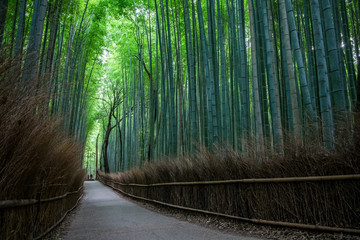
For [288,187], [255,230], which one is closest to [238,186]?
[255,230]

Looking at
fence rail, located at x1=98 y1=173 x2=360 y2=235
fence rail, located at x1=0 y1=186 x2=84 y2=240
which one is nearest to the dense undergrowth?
fence rail, located at x1=98 y1=173 x2=360 y2=235

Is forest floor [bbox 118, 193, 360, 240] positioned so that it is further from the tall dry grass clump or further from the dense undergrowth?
the tall dry grass clump

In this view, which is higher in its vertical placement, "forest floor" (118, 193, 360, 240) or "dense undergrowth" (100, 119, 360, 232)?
"dense undergrowth" (100, 119, 360, 232)

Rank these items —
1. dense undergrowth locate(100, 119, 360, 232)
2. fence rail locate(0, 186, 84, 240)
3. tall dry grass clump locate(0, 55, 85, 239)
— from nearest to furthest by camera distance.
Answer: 1. tall dry grass clump locate(0, 55, 85, 239)
2. fence rail locate(0, 186, 84, 240)
3. dense undergrowth locate(100, 119, 360, 232)

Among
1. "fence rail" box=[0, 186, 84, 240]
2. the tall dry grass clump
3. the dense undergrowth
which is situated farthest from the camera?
the dense undergrowth

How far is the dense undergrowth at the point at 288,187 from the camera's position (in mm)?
2490

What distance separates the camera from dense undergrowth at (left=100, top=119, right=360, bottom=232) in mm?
2490

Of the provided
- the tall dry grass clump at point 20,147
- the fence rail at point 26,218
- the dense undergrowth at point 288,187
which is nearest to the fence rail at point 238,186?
the dense undergrowth at point 288,187

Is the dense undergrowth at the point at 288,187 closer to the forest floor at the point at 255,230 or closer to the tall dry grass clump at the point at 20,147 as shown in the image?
the forest floor at the point at 255,230

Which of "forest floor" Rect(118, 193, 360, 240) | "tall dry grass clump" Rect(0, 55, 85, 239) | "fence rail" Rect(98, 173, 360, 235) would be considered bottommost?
"forest floor" Rect(118, 193, 360, 240)

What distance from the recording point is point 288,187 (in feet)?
9.94

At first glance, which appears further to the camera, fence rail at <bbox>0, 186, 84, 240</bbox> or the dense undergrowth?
the dense undergrowth

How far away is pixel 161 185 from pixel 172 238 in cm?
325

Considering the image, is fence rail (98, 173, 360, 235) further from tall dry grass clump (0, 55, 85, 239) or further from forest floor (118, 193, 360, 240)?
tall dry grass clump (0, 55, 85, 239)
